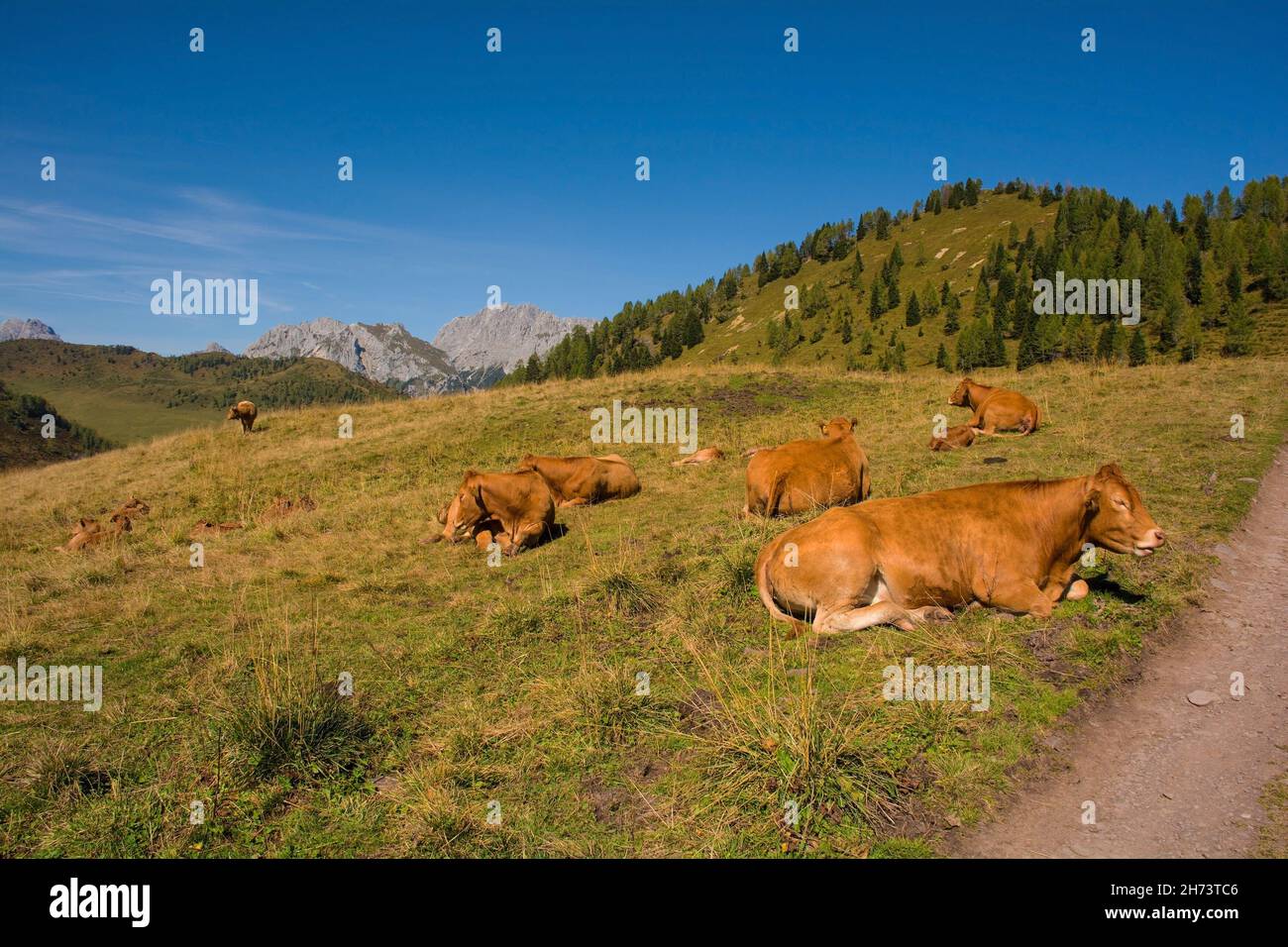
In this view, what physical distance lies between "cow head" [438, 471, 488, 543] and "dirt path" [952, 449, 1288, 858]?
34.6ft

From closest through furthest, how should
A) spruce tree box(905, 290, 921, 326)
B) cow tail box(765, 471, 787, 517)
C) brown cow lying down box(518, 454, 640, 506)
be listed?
cow tail box(765, 471, 787, 517) < brown cow lying down box(518, 454, 640, 506) < spruce tree box(905, 290, 921, 326)

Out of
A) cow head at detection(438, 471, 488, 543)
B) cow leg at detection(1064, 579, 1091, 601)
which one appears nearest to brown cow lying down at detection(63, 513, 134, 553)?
cow head at detection(438, 471, 488, 543)

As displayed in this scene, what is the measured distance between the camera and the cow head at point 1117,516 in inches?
268

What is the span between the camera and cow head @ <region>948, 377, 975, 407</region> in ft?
67.5

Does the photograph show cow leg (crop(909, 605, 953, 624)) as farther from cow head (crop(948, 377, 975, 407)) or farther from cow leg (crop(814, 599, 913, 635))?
cow head (crop(948, 377, 975, 407))

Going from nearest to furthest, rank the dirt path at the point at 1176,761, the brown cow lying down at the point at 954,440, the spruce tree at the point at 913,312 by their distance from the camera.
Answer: the dirt path at the point at 1176,761, the brown cow lying down at the point at 954,440, the spruce tree at the point at 913,312

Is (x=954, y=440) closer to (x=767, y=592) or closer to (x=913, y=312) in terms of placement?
(x=767, y=592)

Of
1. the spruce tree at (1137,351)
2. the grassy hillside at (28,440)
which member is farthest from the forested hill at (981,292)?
the grassy hillside at (28,440)

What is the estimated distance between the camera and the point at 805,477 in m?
12.0

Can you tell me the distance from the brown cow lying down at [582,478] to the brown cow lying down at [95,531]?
1003cm

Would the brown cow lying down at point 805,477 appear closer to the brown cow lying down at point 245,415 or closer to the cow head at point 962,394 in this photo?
the cow head at point 962,394

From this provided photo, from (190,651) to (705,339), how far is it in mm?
156466

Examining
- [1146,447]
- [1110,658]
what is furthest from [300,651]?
[1146,447]
